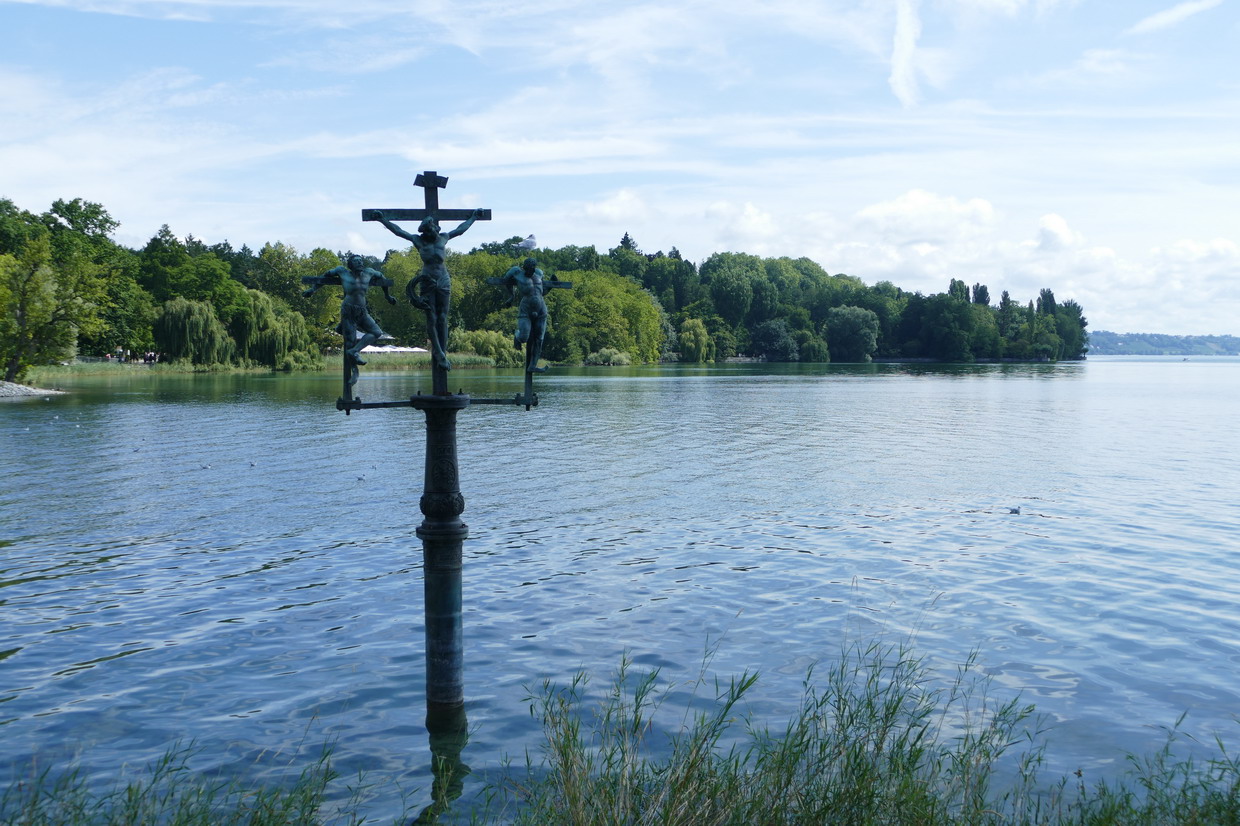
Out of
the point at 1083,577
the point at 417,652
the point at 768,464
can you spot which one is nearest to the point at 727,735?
the point at 417,652

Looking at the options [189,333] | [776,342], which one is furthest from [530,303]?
[776,342]

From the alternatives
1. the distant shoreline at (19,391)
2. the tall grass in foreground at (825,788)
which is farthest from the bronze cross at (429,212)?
the distant shoreline at (19,391)

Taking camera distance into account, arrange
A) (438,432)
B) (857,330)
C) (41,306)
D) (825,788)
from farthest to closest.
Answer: (857,330) → (41,306) → (438,432) → (825,788)

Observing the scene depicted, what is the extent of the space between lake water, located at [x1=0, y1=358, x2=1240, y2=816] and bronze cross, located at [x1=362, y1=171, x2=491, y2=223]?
176 inches

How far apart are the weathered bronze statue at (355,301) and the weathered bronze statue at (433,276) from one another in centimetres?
36

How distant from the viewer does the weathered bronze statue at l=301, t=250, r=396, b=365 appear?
891cm

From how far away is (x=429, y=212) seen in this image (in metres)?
8.75

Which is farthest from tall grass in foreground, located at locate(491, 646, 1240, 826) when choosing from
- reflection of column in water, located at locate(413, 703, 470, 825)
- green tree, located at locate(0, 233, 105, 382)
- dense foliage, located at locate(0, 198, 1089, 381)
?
green tree, located at locate(0, 233, 105, 382)

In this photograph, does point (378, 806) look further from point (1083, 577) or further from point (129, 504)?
point (129, 504)

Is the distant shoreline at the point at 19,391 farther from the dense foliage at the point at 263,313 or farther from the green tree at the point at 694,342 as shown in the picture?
the green tree at the point at 694,342

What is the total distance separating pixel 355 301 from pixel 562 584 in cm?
679

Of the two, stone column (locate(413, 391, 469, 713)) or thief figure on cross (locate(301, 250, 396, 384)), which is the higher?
thief figure on cross (locate(301, 250, 396, 384))

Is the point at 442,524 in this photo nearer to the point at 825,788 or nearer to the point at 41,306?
the point at 825,788

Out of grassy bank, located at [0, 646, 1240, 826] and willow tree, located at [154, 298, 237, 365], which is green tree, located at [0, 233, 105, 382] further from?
grassy bank, located at [0, 646, 1240, 826]
